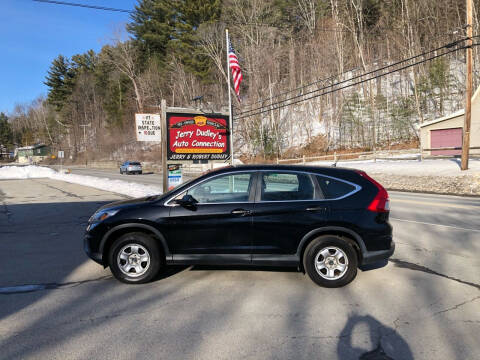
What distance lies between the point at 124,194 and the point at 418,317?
1468 cm

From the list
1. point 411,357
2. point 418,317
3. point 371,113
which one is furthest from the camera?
point 371,113

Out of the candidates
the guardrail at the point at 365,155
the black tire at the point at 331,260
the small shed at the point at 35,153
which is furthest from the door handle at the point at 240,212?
the small shed at the point at 35,153

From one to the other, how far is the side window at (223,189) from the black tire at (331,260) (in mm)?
1179

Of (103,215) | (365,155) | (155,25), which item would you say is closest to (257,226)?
(103,215)

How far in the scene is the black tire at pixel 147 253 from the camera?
4535 millimetres

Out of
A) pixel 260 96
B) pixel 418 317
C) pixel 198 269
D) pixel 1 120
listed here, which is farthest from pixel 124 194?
pixel 1 120

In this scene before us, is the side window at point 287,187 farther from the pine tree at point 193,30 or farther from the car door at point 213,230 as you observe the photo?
the pine tree at point 193,30

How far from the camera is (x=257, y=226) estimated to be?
4426 millimetres

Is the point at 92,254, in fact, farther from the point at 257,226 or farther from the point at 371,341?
the point at 371,341

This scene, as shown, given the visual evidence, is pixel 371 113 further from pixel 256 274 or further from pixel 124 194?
pixel 256 274

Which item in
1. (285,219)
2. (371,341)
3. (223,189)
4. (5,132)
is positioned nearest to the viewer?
(371,341)

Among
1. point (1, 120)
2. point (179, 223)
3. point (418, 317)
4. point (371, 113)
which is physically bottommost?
point (418, 317)

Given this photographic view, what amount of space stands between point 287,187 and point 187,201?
1.41 metres

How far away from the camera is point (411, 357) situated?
283 centimetres
